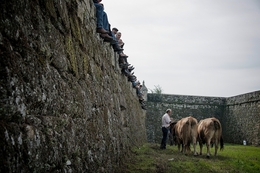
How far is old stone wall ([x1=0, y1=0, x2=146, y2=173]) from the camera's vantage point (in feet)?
4.72

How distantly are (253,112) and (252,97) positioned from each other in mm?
1205

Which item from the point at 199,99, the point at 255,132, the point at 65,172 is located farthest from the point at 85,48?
the point at 199,99

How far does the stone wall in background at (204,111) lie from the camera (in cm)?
2206

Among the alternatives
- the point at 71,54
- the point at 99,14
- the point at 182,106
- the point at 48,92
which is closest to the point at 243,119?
the point at 182,106

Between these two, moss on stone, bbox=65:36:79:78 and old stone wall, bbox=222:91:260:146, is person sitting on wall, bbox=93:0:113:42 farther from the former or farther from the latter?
old stone wall, bbox=222:91:260:146

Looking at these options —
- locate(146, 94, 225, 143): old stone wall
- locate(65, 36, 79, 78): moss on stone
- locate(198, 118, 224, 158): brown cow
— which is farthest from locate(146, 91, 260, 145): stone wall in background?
locate(65, 36, 79, 78): moss on stone

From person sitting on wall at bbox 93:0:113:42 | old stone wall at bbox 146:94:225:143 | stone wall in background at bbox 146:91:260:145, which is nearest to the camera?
person sitting on wall at bbox 93:0:113:42

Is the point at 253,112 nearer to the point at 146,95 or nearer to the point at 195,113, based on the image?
the point at 195,113

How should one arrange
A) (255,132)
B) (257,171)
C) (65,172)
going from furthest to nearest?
1. (255,132)
2. (257,171)
3. (65,172)

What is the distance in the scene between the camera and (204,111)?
2570 centimetres

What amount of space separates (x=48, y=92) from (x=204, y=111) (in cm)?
2523

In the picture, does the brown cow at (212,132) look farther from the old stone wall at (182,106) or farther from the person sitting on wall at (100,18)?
the old stone wall at (182,106)

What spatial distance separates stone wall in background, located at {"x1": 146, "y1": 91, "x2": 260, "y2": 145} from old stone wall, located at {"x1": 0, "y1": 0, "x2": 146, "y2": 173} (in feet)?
67.7

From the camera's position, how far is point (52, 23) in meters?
2.28
